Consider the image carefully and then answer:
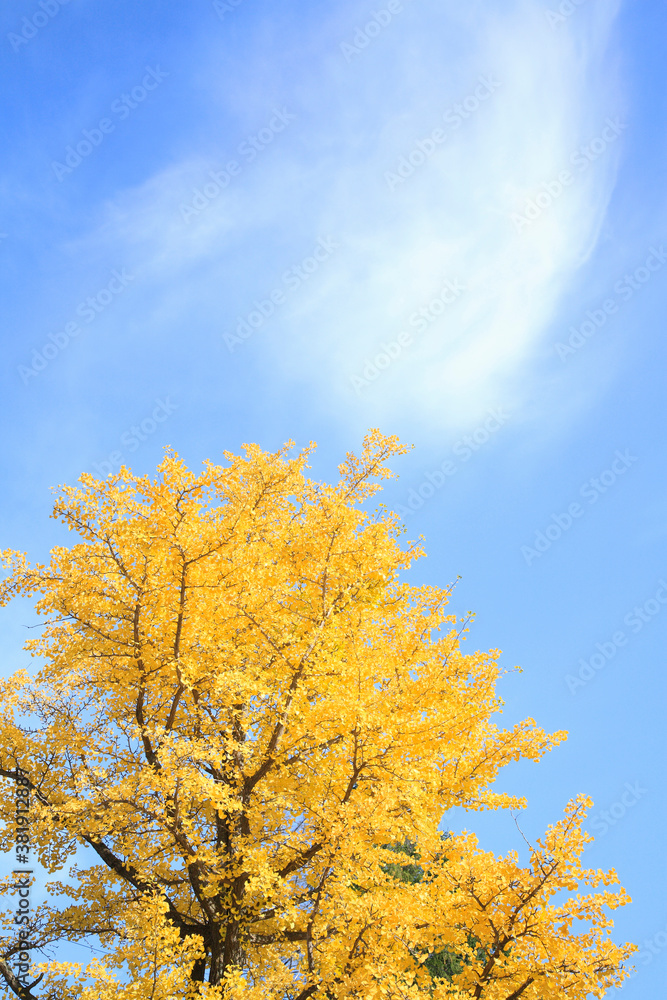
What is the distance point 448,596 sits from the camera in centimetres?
805

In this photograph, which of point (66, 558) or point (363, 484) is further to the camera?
point (363, 484)

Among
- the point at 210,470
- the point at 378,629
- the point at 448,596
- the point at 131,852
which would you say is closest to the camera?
the point at 210,470

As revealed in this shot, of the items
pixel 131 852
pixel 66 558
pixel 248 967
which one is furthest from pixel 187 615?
pixel 248 967

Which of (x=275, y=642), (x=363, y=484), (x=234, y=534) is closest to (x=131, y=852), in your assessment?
(x=275, y=642)

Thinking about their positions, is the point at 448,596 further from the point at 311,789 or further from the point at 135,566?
the point at 135,566

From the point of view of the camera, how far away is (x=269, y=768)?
670 centimetres

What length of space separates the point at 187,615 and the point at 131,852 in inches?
108

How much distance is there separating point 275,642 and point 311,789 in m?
1.55

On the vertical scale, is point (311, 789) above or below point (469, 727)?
below

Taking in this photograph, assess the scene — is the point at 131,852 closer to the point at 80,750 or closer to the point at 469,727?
the point at 80,750

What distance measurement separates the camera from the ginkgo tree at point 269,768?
5.54m

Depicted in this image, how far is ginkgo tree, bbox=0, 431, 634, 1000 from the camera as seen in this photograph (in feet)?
18.2

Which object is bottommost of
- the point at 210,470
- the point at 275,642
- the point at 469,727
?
the point at 469,727

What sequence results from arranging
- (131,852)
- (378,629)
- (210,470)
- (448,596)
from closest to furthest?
(210,470) → (131,852) → (378,629) → (448,596)
